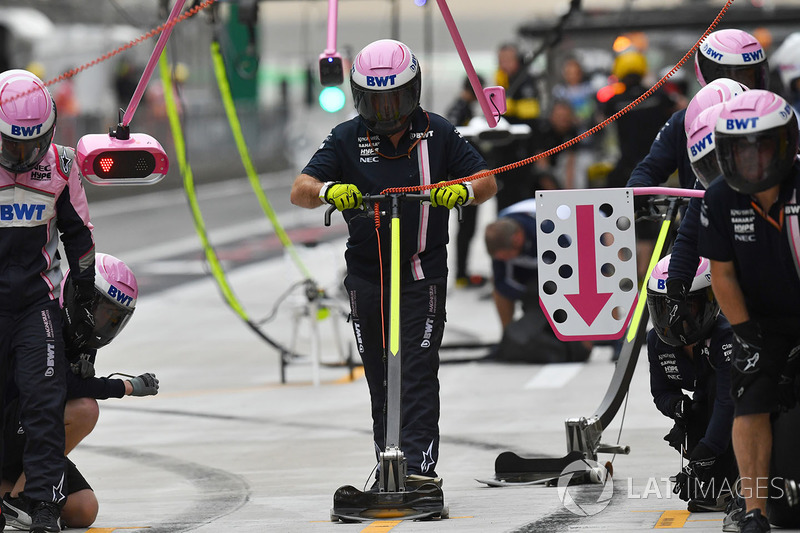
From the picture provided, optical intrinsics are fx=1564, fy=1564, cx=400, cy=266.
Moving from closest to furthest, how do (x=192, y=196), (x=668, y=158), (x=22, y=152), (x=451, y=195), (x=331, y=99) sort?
(x=22, y=152)
(x=451, y=195)
(x=668, y=158)
(x=192, y=196)
(x=331, y=99)

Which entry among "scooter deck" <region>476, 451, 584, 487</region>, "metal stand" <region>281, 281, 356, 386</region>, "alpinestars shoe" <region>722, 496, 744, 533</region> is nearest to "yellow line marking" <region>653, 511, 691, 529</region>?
"alpinestars shoe" <region>722, 496, 744, 533</region>

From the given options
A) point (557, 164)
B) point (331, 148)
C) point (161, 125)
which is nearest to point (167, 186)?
point (161, 125)

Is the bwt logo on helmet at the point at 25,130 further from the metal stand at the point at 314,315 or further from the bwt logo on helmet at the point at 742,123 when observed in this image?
the metal stand at the point at 314,315

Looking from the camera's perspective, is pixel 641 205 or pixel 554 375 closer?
pixel 641 205

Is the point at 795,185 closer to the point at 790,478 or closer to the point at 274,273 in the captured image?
the point at 790,478

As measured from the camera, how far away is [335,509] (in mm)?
6926

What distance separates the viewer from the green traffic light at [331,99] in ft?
44.7

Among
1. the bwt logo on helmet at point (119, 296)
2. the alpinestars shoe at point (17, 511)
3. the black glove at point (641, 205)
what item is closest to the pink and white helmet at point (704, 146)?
the black glove at point (641, 205)

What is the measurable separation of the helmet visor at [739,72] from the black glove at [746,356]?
2662 mm

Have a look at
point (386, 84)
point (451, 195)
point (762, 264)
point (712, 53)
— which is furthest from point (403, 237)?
point (762, 264)

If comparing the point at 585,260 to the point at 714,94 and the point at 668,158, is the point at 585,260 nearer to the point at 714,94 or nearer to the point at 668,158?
the point at 668,158

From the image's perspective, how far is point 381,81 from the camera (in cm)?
745

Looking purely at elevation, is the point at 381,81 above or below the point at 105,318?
above

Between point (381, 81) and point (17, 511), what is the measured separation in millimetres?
2606
